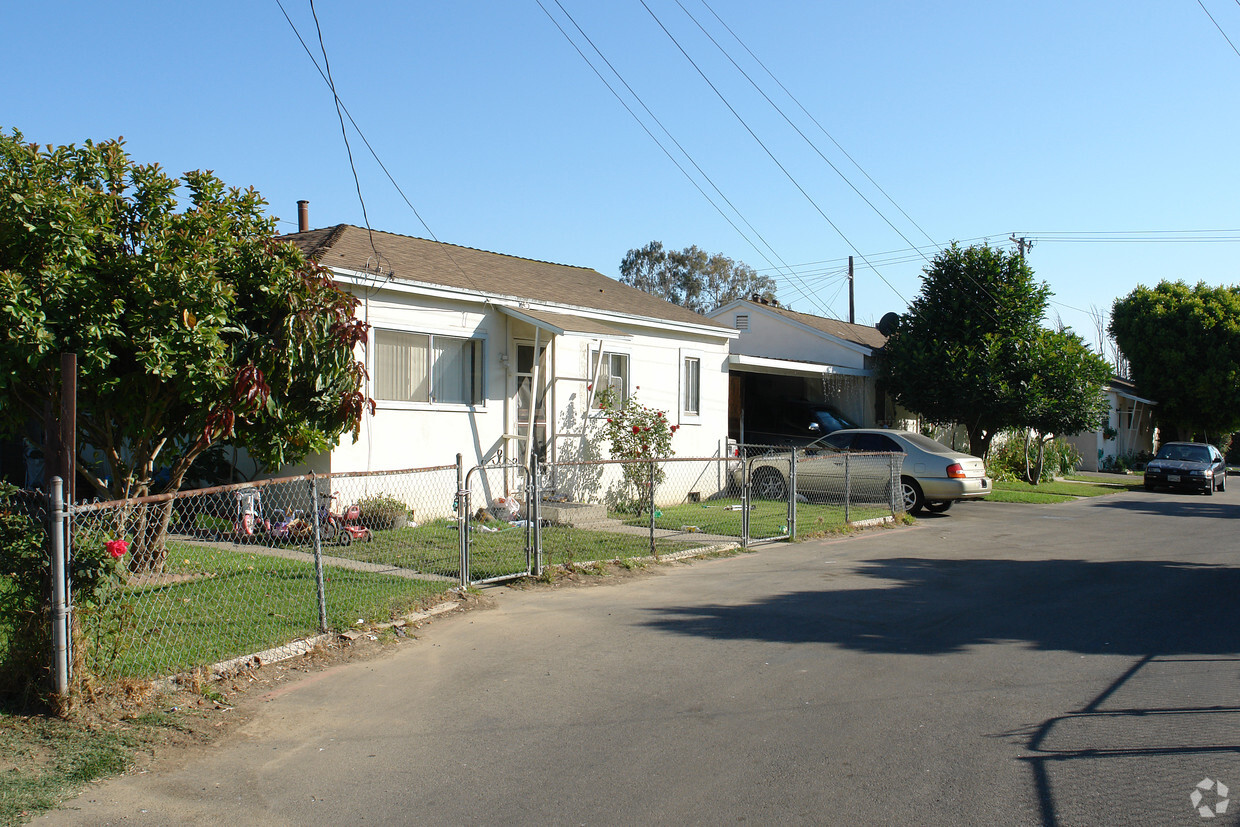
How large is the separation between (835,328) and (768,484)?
1351cm

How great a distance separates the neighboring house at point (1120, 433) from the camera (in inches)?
1443

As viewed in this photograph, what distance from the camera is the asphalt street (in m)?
4.34

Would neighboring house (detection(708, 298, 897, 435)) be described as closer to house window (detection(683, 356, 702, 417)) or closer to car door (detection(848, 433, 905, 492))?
house window (detection(683, 356, 702, 417))

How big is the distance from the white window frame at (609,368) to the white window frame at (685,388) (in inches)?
55.5

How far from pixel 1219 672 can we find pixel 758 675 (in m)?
3.22

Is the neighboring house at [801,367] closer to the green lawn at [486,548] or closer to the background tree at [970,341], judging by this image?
the background tree at [970,341]

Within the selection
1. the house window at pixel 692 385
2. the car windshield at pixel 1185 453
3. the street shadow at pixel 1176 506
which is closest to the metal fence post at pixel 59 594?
the house window at pixel 692 385

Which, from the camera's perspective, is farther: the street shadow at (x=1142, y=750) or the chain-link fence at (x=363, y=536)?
the chain-link fence at (x=363, y=536)

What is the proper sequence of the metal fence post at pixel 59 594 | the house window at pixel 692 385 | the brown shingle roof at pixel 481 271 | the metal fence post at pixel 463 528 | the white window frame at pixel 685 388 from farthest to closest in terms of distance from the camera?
the house window at pixel 692 385
the white window frame at pixel 685 388
the brown shingle roof at pixel 481 271
the metal fence post at pixel 463 528
the metal fence post at pixel 59 594

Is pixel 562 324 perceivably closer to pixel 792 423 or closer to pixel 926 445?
pixel 926 445

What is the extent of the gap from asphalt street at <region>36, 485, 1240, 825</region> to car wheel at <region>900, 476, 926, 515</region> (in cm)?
754

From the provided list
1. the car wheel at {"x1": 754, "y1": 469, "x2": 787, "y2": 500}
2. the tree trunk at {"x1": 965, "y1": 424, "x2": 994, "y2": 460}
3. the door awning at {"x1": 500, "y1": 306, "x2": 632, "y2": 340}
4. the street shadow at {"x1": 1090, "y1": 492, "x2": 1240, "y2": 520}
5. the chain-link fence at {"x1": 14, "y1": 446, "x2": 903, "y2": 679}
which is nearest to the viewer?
the chain-link fence at {"x1": 14, "y1": 446, "x2": 903, "y2": 679}

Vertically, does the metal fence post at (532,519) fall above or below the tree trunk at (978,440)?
below

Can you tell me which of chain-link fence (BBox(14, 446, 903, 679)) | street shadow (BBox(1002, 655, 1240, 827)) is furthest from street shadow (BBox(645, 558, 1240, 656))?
chain-link fence (BBox(14, 446, 903, 679))
